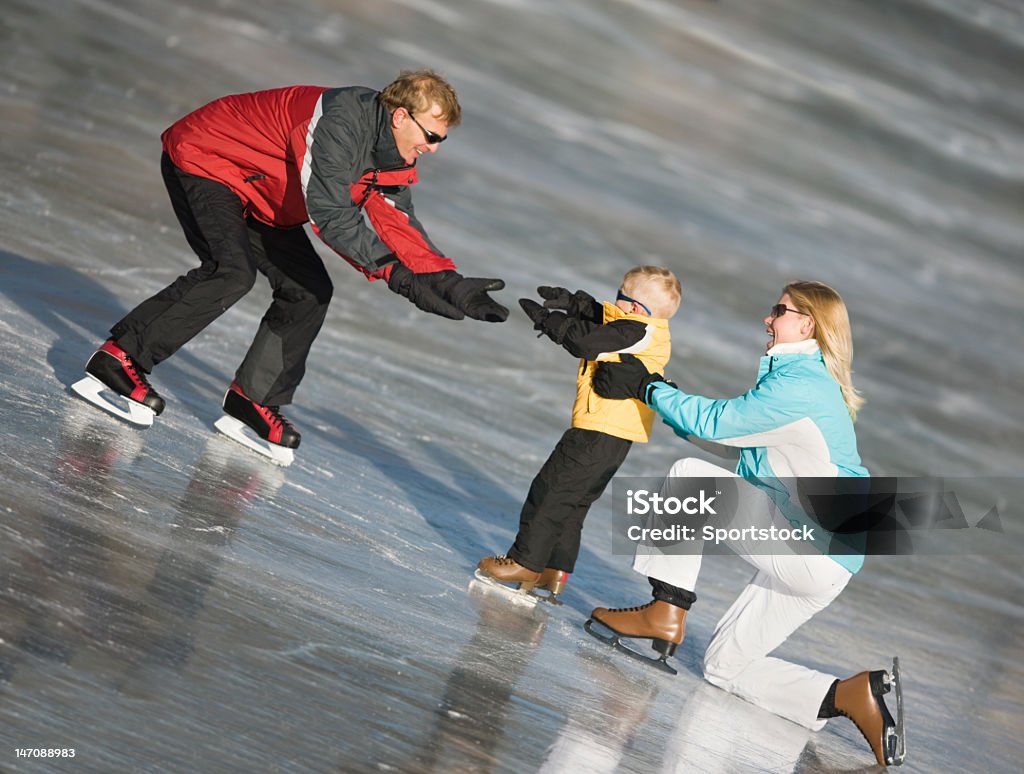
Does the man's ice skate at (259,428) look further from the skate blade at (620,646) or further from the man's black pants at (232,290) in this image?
the skate blade at (620,646)

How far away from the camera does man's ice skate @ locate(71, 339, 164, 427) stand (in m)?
5.33

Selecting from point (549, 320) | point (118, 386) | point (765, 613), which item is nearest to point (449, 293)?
point (549, 320)

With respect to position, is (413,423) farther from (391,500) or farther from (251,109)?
(251,109)

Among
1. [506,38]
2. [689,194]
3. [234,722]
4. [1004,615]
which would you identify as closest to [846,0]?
[506,38]

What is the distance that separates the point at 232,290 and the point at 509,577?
62.3 inches

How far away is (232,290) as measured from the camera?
537 cm

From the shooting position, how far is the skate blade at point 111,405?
5.32 metres

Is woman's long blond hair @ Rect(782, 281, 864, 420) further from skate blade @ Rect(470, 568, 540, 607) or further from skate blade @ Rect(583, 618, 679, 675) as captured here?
skate blade @ Rect(470, 568, 540, 607)

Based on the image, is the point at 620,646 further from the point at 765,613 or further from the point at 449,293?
the point at 449,293

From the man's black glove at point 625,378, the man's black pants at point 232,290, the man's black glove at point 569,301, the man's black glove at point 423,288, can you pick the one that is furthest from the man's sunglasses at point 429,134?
the man's black glove at point 625,378

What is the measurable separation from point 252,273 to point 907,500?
2682 millimetres

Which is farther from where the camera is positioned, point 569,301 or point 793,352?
point 569,301

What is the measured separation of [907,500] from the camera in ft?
16.2

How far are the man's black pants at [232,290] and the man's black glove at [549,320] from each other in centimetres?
114
